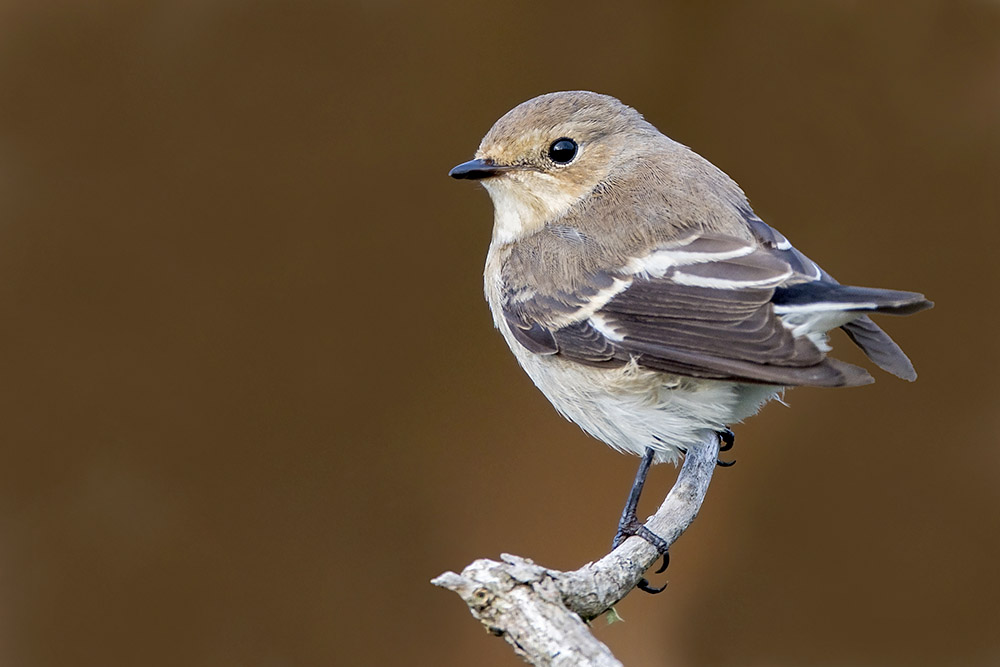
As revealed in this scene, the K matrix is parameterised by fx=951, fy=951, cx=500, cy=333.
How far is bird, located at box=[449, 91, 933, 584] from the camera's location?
2.46 meters

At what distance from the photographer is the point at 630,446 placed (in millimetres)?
2871

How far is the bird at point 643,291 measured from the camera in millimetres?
2463

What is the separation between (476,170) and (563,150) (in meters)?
0.31

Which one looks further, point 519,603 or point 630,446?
point 630,446

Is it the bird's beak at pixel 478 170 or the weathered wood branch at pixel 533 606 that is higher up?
the bird's beak at pixel 478 170

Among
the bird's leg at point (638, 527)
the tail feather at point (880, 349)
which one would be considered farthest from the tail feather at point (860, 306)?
the bird's leg at point (638, 527)

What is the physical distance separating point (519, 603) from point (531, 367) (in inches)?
43.4

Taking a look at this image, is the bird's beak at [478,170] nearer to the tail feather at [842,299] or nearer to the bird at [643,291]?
the bird at [643,291]

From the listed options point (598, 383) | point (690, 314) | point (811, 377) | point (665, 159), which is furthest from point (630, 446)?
point (665, 159)

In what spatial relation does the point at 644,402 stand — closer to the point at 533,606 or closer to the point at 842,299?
the point at 842,299

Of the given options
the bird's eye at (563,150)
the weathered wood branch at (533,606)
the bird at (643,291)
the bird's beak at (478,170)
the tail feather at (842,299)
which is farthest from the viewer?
the bird's eye at (563,150)

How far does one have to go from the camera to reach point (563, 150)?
304 centimetres

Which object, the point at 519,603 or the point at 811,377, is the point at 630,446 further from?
the point at 519,603

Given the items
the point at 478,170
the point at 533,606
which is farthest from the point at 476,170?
the point at 533,606
